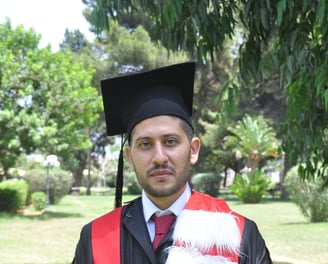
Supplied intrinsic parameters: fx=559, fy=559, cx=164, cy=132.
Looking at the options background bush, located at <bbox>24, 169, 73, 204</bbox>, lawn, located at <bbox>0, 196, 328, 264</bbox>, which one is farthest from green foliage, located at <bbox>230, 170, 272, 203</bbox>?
background bush, located at <bbox>24, 169, 73, 204</bbox>

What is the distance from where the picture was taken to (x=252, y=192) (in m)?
26.0

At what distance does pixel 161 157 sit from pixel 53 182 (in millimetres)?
23213

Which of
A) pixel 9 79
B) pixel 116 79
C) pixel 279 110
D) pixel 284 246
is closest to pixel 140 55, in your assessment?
pixel 279 110

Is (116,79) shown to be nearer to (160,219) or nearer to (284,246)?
(160,219)

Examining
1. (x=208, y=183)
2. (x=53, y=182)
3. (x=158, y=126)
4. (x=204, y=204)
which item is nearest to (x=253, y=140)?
(x=208, y=183)

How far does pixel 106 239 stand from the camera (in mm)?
1830

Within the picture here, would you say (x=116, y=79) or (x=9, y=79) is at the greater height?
(x=9, y=79)

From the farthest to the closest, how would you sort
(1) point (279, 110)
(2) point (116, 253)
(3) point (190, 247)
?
1. (1) point (279, 110)
2. (2) point (116, 253)
3. (3) point (190, 247)

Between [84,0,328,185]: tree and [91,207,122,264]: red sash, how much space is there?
1.83 m

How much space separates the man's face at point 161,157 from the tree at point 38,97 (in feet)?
50.8

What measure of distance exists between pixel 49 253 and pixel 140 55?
20.4m

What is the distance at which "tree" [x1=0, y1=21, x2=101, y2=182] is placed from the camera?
17.1 m

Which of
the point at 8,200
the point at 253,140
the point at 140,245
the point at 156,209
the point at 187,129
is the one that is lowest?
the point at 8,200

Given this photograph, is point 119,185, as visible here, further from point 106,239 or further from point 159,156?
point 159,156
